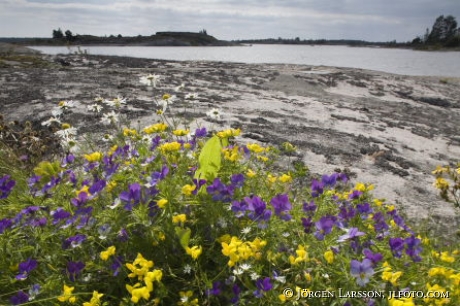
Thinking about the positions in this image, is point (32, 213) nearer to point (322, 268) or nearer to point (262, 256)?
point (262, 256)

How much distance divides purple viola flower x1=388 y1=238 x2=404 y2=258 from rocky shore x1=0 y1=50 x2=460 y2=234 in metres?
1.74

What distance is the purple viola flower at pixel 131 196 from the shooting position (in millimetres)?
1937

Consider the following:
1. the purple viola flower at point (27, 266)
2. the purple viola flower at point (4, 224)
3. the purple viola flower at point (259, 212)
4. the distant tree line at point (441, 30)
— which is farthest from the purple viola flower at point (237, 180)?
the distant tree line at point (441, 30)

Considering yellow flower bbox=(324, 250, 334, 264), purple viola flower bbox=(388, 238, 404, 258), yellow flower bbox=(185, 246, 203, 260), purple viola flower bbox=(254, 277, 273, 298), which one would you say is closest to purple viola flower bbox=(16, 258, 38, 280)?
yellow flower bbox=(185, 246, 203, 260)

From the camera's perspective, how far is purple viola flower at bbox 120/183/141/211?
6.35 feet

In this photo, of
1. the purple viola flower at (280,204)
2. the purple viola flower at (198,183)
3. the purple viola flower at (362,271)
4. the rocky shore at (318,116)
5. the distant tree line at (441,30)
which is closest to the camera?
the purple viola flower at (362,271)

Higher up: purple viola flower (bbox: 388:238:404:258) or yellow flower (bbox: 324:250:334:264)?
yellow flower (bbox: 324:250:334:264)

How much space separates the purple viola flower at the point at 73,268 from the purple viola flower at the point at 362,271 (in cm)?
122

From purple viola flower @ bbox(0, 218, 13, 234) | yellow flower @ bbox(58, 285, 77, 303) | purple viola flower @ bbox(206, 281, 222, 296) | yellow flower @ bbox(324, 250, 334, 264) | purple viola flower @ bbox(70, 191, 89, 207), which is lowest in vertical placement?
purple viola flower @ bbox(206, 281, 222, 296)

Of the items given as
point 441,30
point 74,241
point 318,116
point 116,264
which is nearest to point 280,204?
point 116,264

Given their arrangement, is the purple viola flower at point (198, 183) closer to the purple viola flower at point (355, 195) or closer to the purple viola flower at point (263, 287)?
the purple viola flower at point (263, 287)

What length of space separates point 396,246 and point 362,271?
396 mm

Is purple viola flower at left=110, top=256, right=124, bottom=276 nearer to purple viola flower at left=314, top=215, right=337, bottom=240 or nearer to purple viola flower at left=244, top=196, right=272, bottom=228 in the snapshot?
purple viola flower at left=244, top=196, right=272, bottom=228

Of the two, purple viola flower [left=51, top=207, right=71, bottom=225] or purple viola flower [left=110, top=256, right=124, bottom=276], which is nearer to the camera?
purple viola flower [left=110, top=256, right=124, bottom=276]
